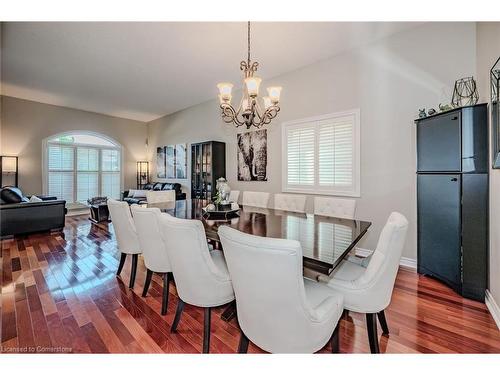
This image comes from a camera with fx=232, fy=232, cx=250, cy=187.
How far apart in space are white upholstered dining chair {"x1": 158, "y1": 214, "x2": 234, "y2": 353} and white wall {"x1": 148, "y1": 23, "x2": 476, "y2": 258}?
267 centimetres

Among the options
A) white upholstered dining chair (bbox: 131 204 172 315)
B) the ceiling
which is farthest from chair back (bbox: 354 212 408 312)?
the ceiling

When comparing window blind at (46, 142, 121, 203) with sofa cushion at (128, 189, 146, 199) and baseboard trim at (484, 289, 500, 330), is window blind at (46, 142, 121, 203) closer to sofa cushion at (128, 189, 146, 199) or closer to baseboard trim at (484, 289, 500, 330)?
sofa cushion at (128, 189, 146, 199)

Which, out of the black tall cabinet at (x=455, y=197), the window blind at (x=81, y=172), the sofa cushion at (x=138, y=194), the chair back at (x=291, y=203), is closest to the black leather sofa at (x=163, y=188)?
the sofa cushion at (x=138, y=194)

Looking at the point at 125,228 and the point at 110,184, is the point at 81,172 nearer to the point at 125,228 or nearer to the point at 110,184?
the point at 110,184

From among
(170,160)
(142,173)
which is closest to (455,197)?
(170,160)

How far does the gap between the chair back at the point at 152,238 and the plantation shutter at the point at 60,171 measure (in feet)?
21.1

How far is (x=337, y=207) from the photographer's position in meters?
2.85

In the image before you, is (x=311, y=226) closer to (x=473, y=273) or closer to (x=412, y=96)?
(x=473, y=273)

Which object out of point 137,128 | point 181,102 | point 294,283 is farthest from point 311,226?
point 137,128

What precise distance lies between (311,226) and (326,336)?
1021 mm

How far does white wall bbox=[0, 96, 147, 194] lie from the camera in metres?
5.72

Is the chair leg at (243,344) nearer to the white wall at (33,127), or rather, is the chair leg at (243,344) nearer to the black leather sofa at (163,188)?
the black leather sofa at (163,188)

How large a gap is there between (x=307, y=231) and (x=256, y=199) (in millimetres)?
1811

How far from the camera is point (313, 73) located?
3893 mm
